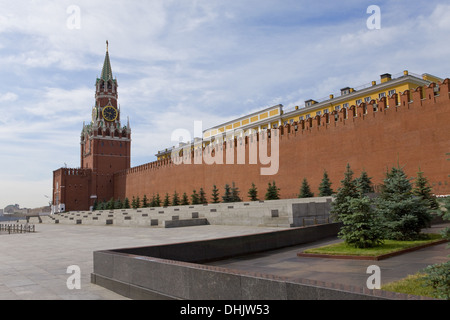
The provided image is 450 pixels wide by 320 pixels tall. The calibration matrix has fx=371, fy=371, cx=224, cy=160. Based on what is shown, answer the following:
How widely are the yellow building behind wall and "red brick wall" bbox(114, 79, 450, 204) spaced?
1874mm

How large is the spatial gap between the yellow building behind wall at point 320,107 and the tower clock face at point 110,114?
1643 centimetres

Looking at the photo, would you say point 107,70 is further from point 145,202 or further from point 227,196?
point 227,196

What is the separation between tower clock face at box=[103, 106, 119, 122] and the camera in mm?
53656

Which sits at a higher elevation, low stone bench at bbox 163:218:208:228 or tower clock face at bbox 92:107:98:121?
tower clock face at bbox 92:107:98:121

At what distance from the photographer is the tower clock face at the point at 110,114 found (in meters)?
53.7

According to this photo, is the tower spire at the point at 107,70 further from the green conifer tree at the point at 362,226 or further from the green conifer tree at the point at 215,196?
the green conifer tree at the point at 362,226

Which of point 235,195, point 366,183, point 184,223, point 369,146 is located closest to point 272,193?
point 235,195

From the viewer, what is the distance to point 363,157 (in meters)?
18.6

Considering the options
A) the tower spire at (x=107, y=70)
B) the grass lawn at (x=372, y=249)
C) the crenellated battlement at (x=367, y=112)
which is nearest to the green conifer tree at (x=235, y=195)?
the crenellated battlement at (x=367, y=112)

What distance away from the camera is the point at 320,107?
31.4 meters

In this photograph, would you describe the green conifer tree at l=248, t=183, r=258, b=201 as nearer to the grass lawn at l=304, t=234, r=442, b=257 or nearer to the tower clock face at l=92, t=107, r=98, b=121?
the grass lawn at l=304, t=234, r=442, b=257

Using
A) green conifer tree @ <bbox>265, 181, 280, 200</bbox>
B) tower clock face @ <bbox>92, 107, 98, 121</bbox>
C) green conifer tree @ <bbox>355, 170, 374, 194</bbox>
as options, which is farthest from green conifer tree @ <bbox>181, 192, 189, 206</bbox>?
tower clock face @ <bbox>92, 107, 98, 121</bbox>

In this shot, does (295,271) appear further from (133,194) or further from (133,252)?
(133,194)
